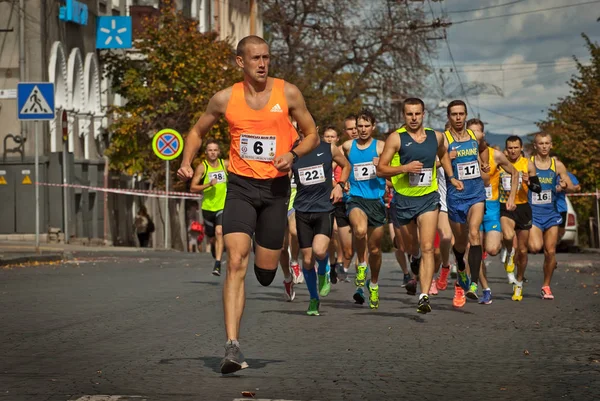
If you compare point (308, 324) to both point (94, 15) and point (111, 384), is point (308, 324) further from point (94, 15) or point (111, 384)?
point (94, 15)

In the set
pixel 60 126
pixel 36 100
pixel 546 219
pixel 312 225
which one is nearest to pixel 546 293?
pixel 546 219

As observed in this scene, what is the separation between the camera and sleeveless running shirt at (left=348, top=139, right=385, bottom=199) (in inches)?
619

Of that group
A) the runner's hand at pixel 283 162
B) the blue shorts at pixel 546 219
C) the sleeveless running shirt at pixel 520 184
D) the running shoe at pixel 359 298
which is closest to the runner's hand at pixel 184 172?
the runner's hand at pixel 283 162

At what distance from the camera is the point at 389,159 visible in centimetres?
1342

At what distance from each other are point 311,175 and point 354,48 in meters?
43.7

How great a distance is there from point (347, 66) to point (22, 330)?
159 feet

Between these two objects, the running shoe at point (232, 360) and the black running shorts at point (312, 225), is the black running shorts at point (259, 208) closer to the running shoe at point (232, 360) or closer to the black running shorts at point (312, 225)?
the running shoe at point (232, 360)

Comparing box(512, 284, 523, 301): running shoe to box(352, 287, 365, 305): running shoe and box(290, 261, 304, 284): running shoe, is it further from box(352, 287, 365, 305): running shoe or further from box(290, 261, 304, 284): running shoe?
box(290, 261, 304, 284): running shoe

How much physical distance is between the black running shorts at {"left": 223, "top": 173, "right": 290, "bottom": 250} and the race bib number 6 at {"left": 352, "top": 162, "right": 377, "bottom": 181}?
6.51 metres

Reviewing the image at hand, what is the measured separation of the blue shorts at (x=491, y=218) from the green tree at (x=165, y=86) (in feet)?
75.7

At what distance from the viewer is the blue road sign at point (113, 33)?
40.9 meters

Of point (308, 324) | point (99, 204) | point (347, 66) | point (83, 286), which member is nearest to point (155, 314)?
point (308, 324)

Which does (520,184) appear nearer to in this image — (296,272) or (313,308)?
(296,272)

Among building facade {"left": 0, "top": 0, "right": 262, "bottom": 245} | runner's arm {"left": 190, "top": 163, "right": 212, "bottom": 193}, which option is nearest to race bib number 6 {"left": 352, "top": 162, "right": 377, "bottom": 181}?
runner's arm {"left": 190, "top": 163, "right": 212, "bottom": 193}
